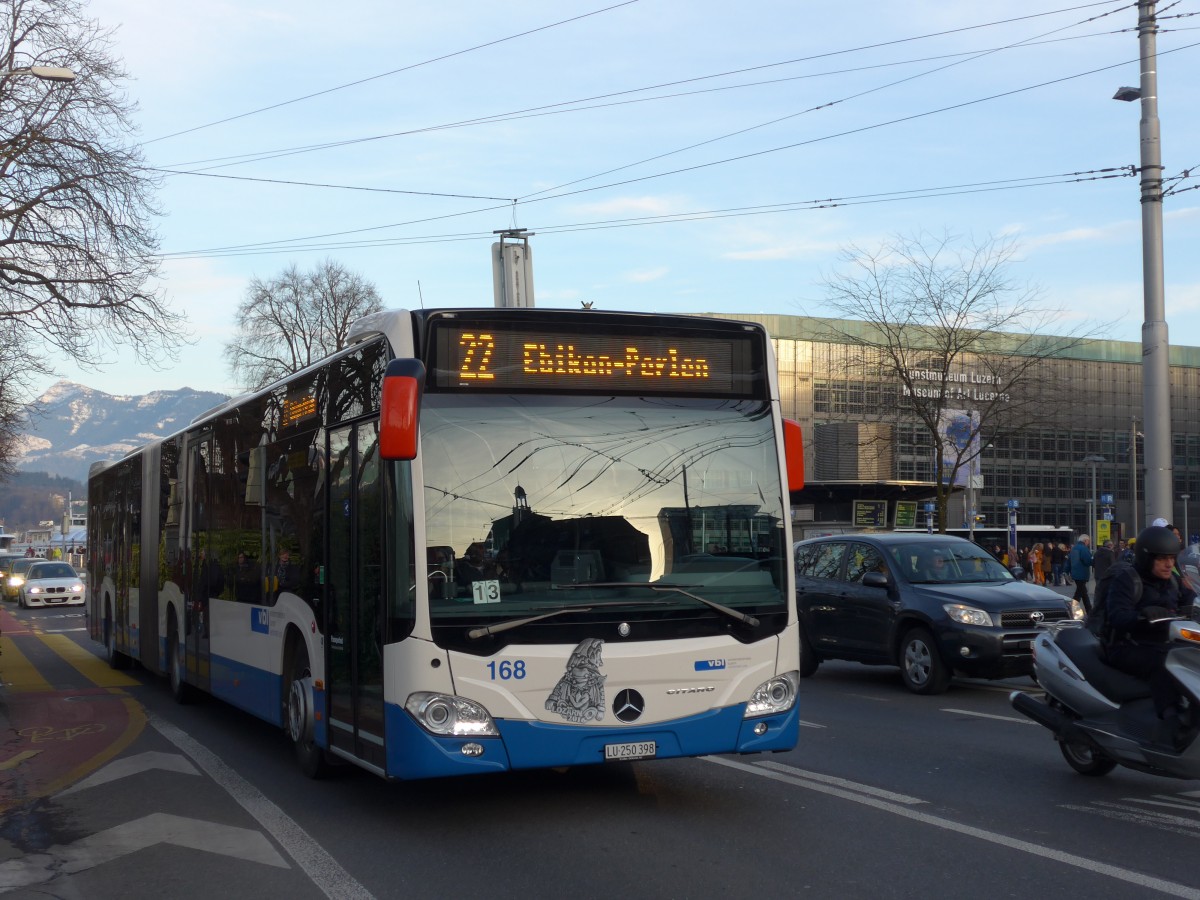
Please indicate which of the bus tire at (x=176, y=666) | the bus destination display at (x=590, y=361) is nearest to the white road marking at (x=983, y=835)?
the bus destination display at (x=590, y=361)

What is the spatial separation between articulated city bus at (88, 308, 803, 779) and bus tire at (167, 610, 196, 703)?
5804 millimetres

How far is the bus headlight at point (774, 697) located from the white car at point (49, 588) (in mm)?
41798

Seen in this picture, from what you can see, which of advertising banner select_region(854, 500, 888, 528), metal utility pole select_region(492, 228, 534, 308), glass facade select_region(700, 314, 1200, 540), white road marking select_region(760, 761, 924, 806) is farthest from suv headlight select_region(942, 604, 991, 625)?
glass facade select_region(700, 314, 1200, 540)

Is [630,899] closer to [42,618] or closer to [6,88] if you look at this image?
[6,88]

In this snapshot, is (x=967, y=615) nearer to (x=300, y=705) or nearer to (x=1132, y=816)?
(x=1132, y=816)

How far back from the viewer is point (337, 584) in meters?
8.27

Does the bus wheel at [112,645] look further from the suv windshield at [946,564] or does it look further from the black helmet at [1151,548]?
the black helmet at [1151,548]

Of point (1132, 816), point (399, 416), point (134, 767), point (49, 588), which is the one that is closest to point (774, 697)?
point (1132, 816)

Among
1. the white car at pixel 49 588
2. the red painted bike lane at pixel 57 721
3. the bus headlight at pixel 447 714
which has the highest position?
the bus headlight at pixel 447 714

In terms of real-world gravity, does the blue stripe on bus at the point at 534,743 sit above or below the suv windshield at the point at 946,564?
below

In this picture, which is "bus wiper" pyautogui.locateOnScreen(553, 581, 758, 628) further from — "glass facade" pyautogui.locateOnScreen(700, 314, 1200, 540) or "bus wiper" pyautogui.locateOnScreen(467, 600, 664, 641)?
"glass facade" pyautogui.locateOnScreen(700, 314, 1200, 540)

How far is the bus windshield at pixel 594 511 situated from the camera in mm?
7254

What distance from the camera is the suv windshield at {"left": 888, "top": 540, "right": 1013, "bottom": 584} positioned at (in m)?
14.6

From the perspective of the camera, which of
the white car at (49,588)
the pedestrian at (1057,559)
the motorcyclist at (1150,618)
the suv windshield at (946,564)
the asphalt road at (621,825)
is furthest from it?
the pedestrian at (1057,559)
